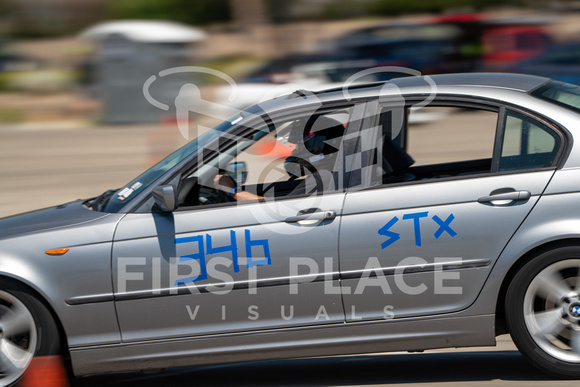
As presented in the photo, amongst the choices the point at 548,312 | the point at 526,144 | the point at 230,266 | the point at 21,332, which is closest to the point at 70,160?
the point at 21,332

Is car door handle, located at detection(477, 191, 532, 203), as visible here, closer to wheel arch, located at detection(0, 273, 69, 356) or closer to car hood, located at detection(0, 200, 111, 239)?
car hood, located at detection(0, 200, 111, 239)

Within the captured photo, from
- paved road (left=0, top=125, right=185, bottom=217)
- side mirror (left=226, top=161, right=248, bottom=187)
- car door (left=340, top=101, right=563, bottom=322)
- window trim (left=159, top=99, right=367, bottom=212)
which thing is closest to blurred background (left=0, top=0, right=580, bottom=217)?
paved road (left=0, top=125, right=185, bottom=217)

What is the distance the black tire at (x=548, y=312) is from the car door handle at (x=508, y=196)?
0.31m

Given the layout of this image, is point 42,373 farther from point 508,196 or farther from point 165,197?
point 508,196

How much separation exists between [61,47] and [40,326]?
4278cm

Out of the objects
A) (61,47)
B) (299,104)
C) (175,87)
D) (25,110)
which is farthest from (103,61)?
Result: (61,47)

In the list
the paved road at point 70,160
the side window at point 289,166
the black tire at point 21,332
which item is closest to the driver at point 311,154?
the side window at point 289,166

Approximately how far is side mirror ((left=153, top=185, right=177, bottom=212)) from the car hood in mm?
379

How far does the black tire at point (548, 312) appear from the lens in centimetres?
425

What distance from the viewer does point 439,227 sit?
425 cm

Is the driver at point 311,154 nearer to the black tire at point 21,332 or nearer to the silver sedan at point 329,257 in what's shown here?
the silver sedan at point 329,257

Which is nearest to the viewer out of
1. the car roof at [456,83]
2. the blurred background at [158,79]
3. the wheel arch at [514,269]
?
the wheel arch at [514,269]

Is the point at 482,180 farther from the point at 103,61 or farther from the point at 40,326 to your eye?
the point at 103,61

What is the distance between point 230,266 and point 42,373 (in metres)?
1.20
